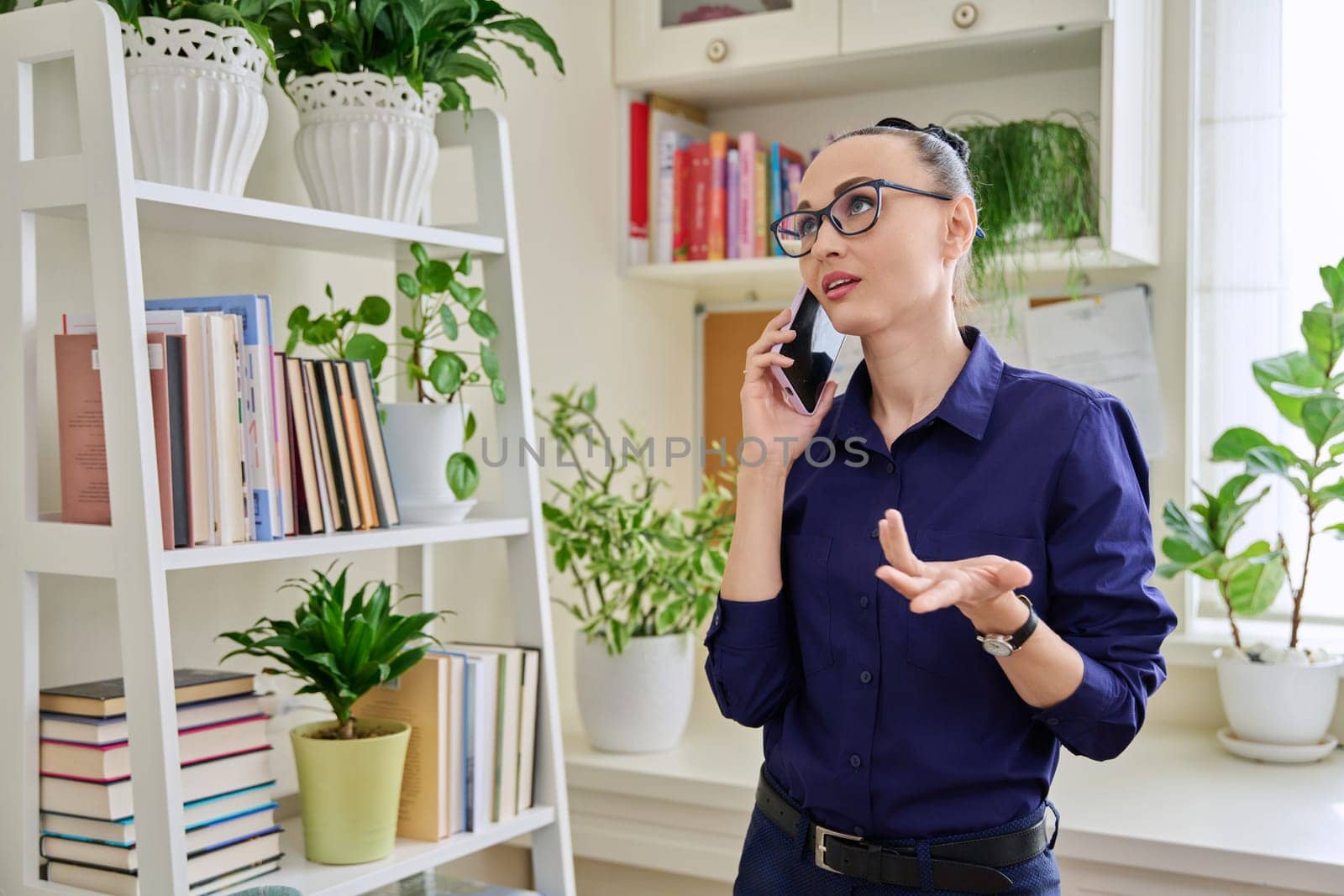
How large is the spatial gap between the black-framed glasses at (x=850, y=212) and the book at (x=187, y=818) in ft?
2.80

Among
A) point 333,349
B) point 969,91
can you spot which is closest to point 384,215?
point 333,349

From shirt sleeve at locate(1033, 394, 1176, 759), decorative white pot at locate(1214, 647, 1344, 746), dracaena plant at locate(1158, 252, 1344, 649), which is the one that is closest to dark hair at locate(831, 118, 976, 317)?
shirt sleeve at locate(1033, 394, 1176, 759)

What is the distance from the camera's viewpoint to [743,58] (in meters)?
2.37

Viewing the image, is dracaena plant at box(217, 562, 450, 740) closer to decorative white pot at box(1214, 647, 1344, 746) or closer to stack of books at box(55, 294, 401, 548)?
stack of books at box(55, 294, 401, 548)

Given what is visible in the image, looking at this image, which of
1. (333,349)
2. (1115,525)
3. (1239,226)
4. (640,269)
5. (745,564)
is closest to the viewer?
(1115,525)

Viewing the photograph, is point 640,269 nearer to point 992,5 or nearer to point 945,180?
point 992,5

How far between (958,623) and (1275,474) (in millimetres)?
1173

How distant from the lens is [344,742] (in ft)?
4.88

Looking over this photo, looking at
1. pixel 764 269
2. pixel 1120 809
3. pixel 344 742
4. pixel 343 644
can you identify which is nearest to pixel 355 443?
pixel 343 644

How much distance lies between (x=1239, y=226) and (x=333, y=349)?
1.65m

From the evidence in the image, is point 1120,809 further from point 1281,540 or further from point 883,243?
point 883,243

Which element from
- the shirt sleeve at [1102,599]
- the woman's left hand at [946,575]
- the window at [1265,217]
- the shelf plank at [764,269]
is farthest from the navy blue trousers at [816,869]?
the window at [1265,217]

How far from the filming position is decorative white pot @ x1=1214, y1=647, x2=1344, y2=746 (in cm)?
211

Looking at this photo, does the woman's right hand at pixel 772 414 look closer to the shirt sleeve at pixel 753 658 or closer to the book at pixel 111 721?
the shirt sleeve at pixel 753 658
